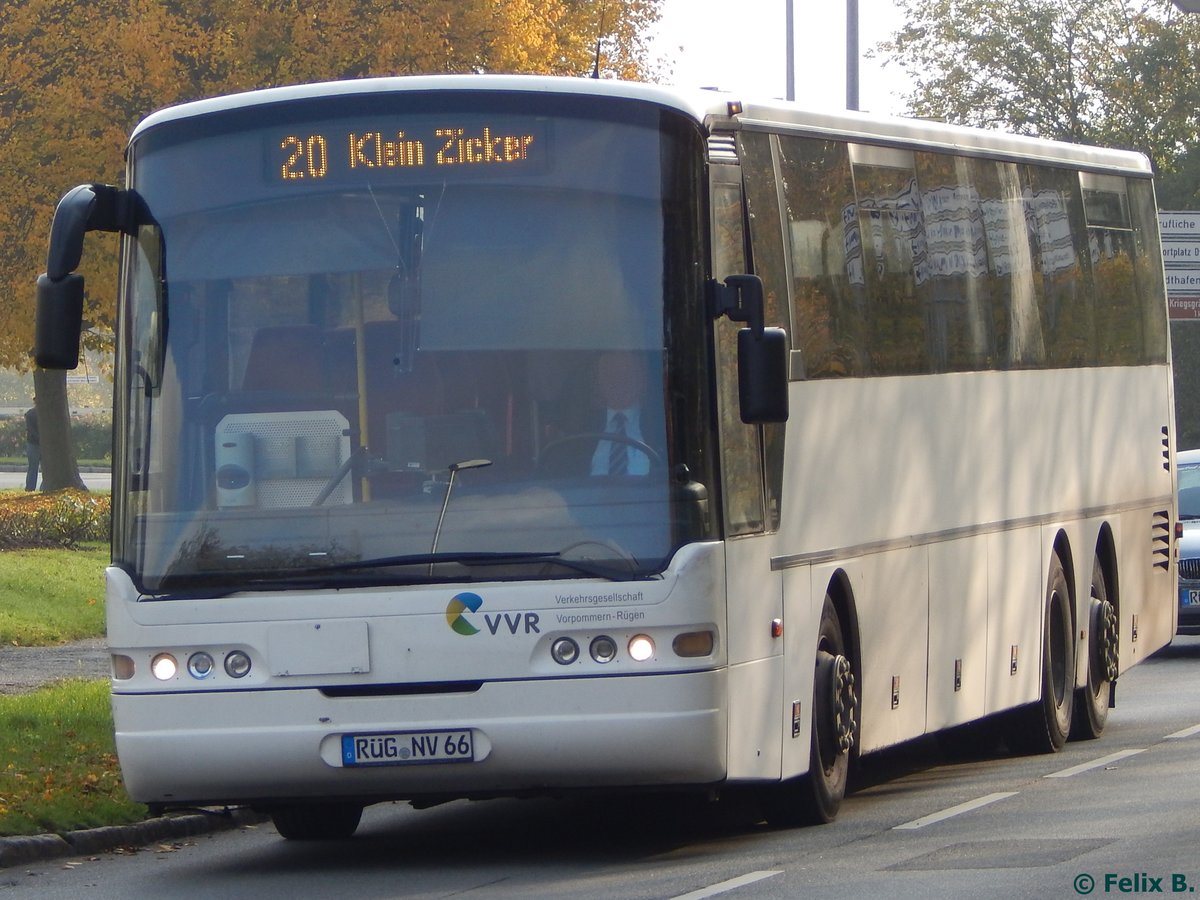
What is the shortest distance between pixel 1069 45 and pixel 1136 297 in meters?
42.2

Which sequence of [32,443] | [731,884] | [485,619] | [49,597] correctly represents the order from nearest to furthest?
[731,884], [485,619], [49,597], [32,443]

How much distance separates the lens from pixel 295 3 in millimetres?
30344

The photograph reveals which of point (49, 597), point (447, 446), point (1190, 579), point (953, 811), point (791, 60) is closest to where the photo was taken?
point (447, 446)

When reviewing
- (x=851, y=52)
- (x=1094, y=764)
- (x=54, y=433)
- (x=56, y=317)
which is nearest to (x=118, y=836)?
(x=56, y=317)

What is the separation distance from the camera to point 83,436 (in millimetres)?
73125

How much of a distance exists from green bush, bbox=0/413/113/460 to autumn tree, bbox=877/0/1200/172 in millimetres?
26113

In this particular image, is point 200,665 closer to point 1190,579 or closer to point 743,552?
point 743,552

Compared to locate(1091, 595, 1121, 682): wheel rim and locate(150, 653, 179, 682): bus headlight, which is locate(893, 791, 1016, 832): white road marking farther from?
locate(1091, 595, 1121, 682): wheel rim

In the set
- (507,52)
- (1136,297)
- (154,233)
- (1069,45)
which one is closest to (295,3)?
(507,52)

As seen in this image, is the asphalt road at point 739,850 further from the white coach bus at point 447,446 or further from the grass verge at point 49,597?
the grass verge at point 49,597

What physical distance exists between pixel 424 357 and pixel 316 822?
2784mm

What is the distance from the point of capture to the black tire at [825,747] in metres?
11.0

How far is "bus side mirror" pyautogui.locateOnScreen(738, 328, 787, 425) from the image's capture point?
971 centimetres

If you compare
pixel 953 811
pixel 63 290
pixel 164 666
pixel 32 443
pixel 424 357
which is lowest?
pixel 953 811
